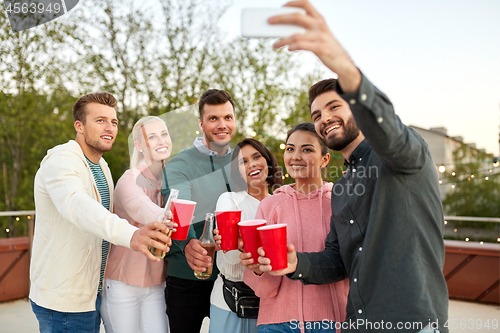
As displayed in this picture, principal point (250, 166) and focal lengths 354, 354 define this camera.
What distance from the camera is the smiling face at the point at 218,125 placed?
2389 millimetres

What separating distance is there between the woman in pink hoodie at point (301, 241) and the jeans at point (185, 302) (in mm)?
619

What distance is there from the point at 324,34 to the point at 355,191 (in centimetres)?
71

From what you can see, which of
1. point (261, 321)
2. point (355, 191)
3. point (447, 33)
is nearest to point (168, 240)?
point (261, 321)

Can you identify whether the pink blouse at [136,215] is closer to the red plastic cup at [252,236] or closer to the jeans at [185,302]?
the jeans at [185,302]

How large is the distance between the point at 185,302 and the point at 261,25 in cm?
190

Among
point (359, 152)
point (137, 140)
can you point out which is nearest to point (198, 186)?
point (137, 140)

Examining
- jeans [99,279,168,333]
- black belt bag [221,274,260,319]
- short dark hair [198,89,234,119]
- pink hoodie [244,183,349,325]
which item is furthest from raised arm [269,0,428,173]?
jeans [99,279,168,333]

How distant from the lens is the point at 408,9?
4816mm

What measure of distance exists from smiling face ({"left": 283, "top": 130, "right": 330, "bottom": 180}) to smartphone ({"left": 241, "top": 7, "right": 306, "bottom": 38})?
1056 millimetres

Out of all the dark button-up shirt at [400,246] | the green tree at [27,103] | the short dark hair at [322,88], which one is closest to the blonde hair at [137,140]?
the short dark hair at [322,88]

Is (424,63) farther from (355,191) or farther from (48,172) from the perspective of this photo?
(48,172)

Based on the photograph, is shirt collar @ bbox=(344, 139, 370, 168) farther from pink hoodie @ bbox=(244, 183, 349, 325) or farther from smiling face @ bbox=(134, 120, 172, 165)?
smiling face @ bbox=(134, 120, 172, 165)

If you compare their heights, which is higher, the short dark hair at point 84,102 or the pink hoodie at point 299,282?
the short dark hair at point 84,102

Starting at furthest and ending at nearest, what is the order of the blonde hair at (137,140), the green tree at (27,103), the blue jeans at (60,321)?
the green tree at (27,103) → the blonde hair at (137,140) → the blue jeans at (60,321)
